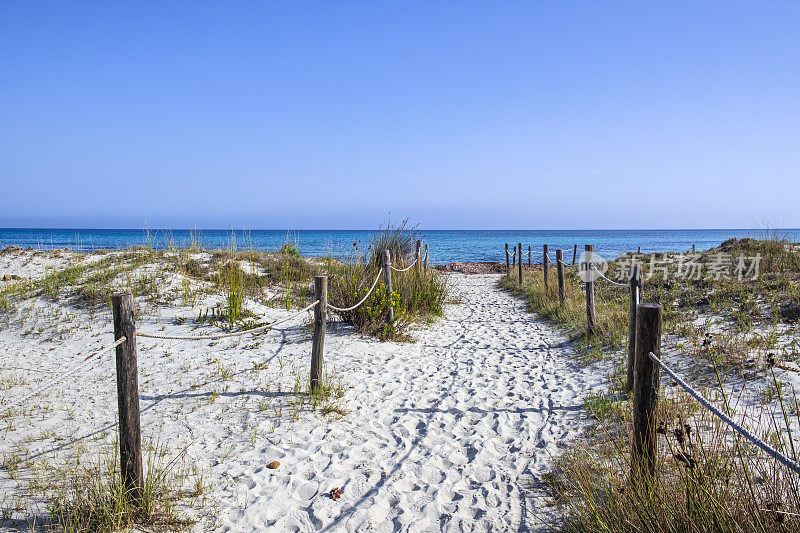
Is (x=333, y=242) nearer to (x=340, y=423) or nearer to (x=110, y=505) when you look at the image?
(x=340, y=423)

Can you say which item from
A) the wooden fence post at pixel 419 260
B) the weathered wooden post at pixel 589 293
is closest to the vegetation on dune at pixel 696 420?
the weathered wooden post at pixel 589 293

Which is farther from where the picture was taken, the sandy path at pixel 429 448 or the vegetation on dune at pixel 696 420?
the sandy path at pixel 429 448

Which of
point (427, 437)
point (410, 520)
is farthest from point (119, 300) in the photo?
point (427, 437)

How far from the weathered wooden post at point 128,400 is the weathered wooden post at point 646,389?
2.93m

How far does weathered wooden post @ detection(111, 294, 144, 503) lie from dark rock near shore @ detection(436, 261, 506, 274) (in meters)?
20.3

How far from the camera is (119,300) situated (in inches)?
114

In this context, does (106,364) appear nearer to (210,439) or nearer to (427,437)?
(210,439)

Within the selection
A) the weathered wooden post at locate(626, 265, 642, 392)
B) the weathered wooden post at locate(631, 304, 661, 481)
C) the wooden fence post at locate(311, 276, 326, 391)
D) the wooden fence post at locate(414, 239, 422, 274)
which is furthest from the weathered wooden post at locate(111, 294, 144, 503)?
the wooden fence post at locate(414, 239, 422, 274)

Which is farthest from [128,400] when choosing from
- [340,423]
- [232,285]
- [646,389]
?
[232,285]

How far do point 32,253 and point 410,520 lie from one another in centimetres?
1405

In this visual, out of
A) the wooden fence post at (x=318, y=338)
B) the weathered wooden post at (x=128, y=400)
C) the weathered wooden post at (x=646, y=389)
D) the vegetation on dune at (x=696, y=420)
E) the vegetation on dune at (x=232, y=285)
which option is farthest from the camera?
the vegetation on dune at (x=232, y=285)

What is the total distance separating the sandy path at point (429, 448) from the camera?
3092mm

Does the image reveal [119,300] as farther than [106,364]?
No

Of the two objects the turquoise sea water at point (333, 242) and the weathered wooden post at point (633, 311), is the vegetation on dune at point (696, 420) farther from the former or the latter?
the turquoise sea water at point (333, 242)
